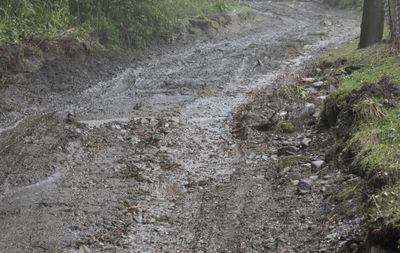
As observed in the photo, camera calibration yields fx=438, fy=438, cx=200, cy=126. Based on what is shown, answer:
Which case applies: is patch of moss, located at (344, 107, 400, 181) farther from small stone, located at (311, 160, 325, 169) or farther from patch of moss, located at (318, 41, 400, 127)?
patch of moss, located at (318, 41, 400, 127)

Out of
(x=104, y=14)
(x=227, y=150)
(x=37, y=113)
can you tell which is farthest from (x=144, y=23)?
(x=227, y=150)

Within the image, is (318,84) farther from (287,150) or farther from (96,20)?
(96,20)

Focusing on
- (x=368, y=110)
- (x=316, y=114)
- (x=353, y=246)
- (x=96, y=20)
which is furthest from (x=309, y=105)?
(x=96, y=20)

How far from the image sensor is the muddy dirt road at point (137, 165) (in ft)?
14.4

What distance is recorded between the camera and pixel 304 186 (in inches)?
190

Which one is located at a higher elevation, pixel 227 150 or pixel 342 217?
pixel 342 217

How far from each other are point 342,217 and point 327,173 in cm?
99

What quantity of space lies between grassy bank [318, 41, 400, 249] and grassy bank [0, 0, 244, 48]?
6361 millimetres

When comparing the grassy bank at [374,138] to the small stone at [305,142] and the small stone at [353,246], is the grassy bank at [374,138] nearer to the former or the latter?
the small stone at [353,246]

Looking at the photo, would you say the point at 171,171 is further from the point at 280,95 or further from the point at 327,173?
the point at 280,95

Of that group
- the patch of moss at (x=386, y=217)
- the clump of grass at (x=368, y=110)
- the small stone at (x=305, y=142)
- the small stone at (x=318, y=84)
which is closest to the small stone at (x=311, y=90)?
the small stone at (x=318, y=84)

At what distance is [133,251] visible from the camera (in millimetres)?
4238

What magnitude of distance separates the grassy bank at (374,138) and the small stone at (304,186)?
42 cm

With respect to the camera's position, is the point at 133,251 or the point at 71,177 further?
the point at 71,177
